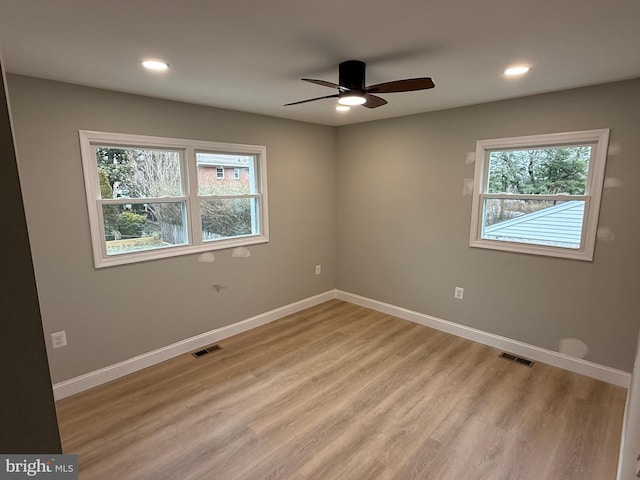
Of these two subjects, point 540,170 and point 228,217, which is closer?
point 540,170

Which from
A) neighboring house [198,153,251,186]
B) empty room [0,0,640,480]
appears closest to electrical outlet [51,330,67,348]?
empty room [0,0,640,480]

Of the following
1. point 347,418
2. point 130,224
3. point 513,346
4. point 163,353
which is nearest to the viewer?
point 347,418

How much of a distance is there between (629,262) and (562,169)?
0.90 meters

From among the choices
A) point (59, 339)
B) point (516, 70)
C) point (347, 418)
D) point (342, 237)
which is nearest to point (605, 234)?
point (516, 70)

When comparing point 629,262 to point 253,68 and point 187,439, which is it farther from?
point 187,439

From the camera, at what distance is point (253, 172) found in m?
3.78

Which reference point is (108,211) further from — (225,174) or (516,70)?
(516,70)

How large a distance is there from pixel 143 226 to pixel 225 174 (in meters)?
0.98

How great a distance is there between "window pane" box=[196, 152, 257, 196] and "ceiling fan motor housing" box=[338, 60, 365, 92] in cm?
178

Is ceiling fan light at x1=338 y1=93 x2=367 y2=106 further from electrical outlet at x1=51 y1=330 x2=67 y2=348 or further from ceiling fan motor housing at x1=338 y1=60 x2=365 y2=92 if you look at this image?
electrical outlet at x1=51 y1=330 x2=67 y2=348

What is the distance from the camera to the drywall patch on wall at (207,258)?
337cm

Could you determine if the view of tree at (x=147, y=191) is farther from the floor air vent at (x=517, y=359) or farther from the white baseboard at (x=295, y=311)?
the floor air vent at (x=517, y=359)
